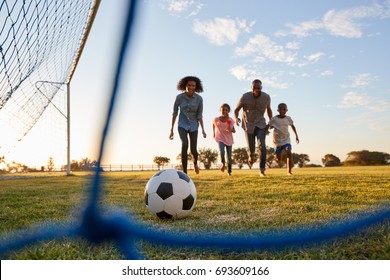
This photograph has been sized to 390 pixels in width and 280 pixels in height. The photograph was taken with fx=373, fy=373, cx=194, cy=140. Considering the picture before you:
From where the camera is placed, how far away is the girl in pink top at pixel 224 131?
7.75 m

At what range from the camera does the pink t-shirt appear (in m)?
7.75

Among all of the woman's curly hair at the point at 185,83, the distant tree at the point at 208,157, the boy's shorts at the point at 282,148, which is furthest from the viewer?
the distant tree at the point at 208,157

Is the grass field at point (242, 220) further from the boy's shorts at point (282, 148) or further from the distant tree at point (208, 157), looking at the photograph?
the distant tree at point (208, 157)

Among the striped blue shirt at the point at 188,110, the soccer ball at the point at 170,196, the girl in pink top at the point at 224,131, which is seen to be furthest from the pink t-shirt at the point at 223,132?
the soccer ball at the point at 170,196

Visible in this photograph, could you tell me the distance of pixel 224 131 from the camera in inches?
306

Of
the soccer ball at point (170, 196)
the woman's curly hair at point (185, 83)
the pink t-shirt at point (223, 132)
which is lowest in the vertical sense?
the soccer ball at point (170, 196)

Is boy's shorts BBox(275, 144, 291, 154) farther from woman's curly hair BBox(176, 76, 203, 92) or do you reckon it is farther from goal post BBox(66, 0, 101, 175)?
goal post BBox(66, 0, 101, 175)

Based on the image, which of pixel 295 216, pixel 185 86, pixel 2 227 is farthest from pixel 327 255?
pixel 185 86

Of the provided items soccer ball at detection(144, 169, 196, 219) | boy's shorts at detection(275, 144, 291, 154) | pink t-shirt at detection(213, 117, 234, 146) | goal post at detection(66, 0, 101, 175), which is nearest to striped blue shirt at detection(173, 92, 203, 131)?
pink t-shirt at detection(213, 117, 234, 146)

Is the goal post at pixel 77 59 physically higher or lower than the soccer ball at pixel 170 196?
→ higher

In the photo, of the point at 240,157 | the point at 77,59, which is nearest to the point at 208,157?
the point at 240,157

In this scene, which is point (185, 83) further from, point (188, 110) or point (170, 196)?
point (170, 196)

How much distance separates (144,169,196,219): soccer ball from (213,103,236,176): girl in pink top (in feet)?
16.0
